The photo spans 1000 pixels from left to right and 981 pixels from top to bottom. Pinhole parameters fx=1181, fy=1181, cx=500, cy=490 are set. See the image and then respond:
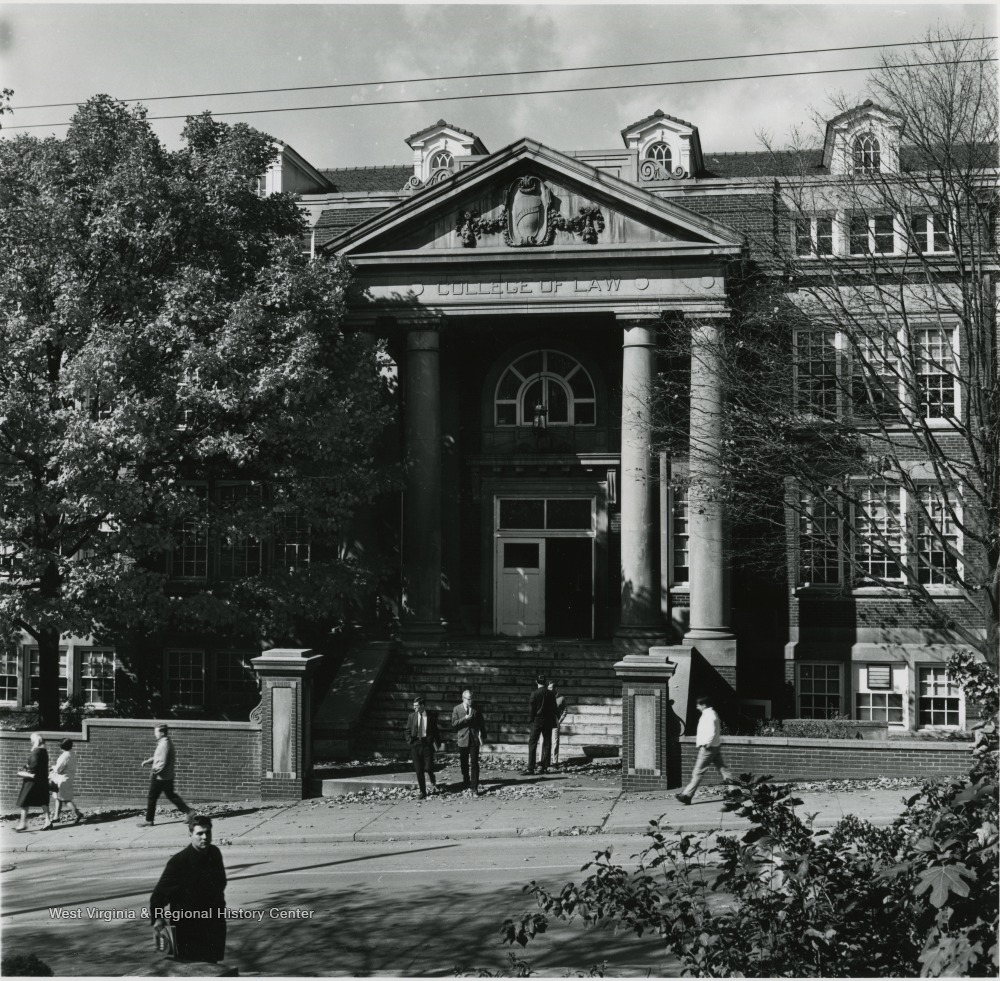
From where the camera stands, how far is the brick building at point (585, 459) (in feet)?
81.5

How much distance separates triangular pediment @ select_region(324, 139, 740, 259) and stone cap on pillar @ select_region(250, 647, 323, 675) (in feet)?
33.1

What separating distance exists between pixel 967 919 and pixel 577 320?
21.5m

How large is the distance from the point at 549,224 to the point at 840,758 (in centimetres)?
1308

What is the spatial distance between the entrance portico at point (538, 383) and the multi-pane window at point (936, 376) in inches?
160

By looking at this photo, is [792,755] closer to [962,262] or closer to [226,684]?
[962,262]

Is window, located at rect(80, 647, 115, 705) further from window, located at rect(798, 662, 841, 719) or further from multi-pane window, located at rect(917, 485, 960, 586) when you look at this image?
multi-pane window, located at rect(917, 485, 960, 586)

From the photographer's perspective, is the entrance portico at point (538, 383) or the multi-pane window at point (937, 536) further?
the entrance portico at point (538, 383)

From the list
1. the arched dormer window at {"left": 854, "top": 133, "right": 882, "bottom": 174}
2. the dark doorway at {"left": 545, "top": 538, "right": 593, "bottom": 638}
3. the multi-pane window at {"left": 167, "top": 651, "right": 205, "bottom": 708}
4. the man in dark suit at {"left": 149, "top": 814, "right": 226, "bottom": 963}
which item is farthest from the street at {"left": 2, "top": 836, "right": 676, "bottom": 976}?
the dark doorway at {"left": 545, "top": 538, "right": 593, "bottom": 638}

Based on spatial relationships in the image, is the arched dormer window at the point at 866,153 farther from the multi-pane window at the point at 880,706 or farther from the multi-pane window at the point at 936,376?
the multi-pane window at the point at 880,706

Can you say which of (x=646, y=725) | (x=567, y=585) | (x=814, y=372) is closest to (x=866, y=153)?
(x=814, y=372)

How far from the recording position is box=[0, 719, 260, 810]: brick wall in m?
19.8

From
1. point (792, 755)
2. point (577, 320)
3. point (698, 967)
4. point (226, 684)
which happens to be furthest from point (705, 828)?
point (226, 684)

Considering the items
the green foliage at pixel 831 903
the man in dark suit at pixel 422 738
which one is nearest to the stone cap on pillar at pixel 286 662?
the man in dark suit at pixel 422 738

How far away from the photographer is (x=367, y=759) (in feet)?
71.6
